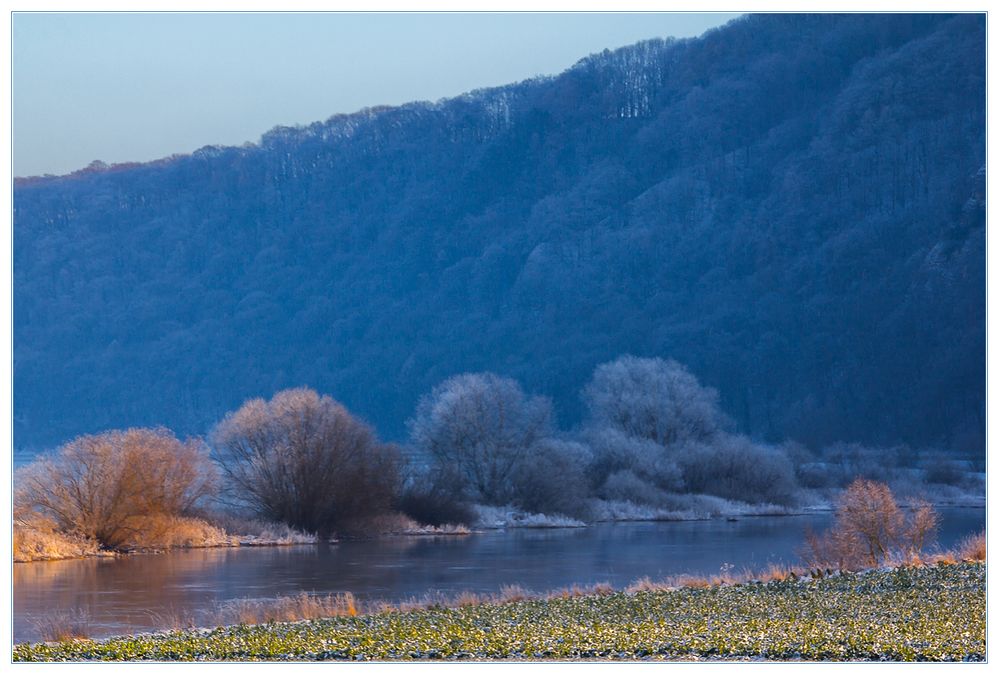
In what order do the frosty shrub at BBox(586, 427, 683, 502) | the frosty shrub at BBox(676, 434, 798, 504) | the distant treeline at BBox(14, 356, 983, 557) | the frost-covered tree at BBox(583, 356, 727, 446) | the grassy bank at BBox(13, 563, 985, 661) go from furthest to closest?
the frost-covered tree at BBox(583, 356, 727, 446) → the frosty shrub at BBox(676, 434, 798, 504) → the frosty shrub at BBox(586, 427, 683, 502) → the distant treeline at BBox(14, 356, 983, 557) → the grassy bank at BBox(13, 563, 985, 661)

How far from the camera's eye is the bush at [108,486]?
33.4 m

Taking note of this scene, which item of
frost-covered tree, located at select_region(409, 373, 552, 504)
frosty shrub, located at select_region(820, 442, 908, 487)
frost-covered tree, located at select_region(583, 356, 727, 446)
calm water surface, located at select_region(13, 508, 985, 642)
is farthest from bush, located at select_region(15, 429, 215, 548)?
frosty shrub, located at select_region(820, 442, 908, 487)

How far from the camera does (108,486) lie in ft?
110

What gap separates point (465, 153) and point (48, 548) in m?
122

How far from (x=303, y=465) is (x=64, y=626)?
2053 centimetres

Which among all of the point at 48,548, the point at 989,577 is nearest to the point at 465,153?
the point at 48,548

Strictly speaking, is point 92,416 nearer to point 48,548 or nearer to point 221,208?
point 221,208

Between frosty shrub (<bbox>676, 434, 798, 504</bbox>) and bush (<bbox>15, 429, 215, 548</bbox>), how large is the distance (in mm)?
23893

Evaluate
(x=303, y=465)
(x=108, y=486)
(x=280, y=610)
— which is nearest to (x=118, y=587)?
(x=280, y=610)

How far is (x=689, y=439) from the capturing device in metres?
55.4

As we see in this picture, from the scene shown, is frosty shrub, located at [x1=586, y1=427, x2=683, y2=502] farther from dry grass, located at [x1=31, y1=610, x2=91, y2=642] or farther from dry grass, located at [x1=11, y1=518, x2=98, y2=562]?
dry grass, located at [x1=31, y1=610, x2=91, y2=642]

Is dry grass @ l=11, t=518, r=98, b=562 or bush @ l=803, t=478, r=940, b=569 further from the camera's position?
dry grass @ l=11, t=518, r=98, b=562

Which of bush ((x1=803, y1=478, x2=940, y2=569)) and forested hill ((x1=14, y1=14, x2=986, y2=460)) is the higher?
forested hill ((x1=14, y1=14, x2=986, y2=460))

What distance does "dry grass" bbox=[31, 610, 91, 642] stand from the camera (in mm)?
16188
